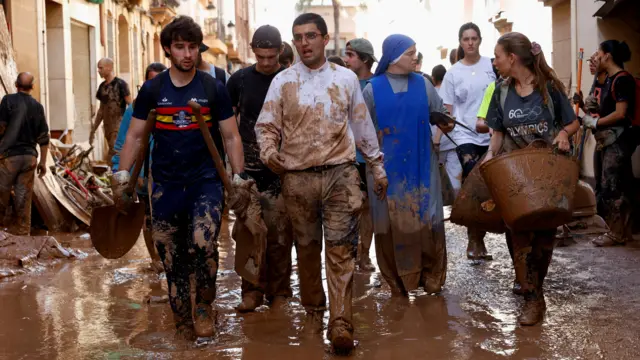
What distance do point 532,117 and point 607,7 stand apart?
5.80 meters

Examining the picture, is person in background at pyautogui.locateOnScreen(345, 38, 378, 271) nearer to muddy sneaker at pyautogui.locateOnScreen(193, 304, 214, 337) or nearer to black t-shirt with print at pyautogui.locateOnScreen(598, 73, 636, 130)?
black t-shirt with print at pyautogui.locateOnScreen(598, 73, 636, 130)

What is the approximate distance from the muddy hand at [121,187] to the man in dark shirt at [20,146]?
5346 mm

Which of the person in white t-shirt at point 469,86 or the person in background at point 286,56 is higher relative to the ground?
the person in background at point 286,56

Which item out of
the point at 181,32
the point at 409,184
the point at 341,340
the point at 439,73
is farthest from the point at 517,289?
the point at 439,73

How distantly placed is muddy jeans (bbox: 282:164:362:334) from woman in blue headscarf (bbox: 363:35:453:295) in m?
1.27

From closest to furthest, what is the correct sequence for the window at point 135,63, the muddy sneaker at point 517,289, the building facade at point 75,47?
the muddy sneaker at point 517,289 < the building facade at point 75,47 < the window at point 135,63

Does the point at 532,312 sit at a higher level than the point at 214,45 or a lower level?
lower

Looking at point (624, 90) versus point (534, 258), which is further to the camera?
point (624, 90)

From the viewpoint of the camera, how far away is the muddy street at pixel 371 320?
5.27 m

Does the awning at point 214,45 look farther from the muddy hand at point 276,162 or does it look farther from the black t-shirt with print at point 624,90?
the muddy hand at point 276,162

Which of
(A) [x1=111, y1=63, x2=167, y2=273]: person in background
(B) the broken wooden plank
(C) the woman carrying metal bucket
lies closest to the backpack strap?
(A) [x1=111, y1=63, x2=167, y2=273]: person in background

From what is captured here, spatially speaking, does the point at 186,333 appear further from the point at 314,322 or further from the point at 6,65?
the point at 6,65

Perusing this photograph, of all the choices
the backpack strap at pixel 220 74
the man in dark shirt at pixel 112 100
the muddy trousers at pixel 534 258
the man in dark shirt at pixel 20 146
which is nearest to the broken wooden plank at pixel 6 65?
the man in dark shirt at pixel 20 146

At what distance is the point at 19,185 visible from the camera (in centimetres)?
1084
